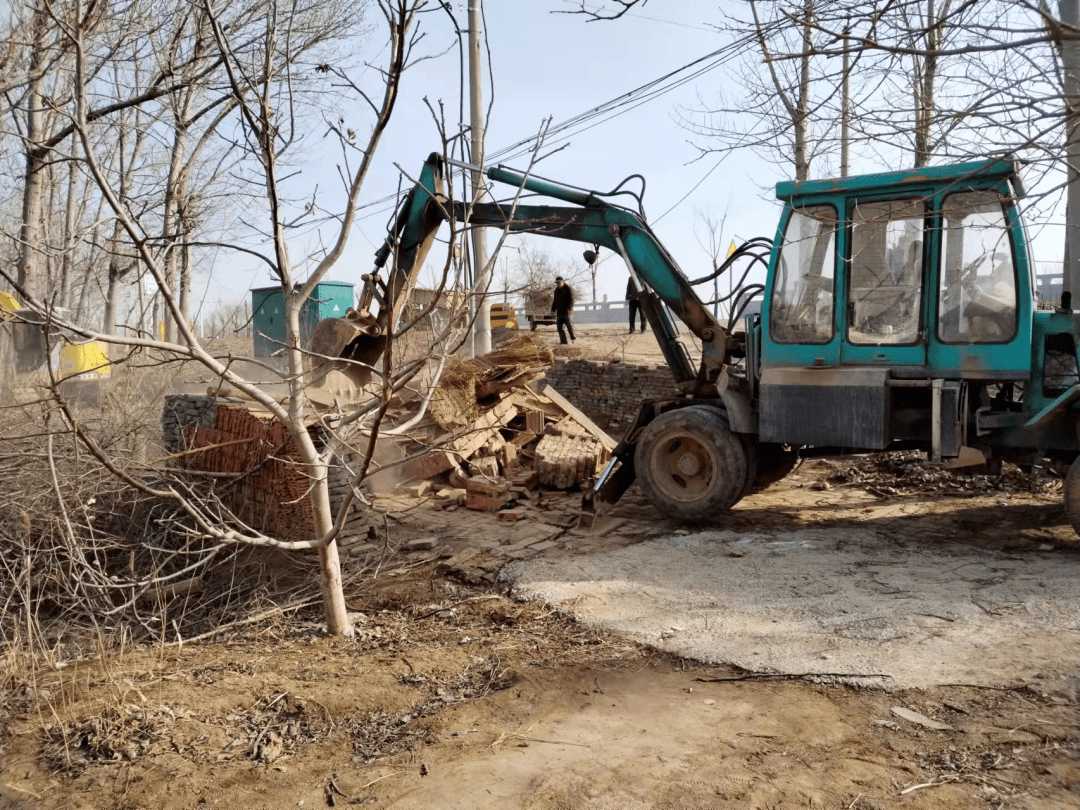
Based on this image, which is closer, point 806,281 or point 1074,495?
point 1074,495

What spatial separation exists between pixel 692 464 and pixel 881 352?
1.89 metres

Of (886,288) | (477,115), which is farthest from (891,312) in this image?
(477,115)

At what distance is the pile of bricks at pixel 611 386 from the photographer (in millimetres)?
13797

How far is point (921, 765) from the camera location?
11.2 ft

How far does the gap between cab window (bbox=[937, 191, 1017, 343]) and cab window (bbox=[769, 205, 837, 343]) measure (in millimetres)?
834

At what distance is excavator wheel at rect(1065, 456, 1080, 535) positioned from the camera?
6.15 metres

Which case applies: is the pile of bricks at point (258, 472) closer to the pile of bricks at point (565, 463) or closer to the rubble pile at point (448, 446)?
A: the rubble pile at point (448, 446)

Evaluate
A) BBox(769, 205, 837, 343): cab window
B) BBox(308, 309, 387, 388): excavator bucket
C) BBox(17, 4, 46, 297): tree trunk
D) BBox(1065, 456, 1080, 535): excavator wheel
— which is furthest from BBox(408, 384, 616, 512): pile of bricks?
BBox(17, 4, 46, 297): tree trunk

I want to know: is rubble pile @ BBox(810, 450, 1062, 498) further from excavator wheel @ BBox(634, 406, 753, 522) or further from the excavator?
excavator wheel @ BBox(634, 406, 753, 522)

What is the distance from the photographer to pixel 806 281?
7.07 m

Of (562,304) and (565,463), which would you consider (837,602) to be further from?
(562,304)

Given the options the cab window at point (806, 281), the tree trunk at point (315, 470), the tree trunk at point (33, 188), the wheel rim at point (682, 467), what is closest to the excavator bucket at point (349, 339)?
the wheel rim at point (682, 467)

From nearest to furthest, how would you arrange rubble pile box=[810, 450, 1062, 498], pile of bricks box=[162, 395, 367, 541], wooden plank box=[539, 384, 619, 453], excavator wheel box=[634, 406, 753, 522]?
pile of bricks box=[162, 395, 367, 541] < excavator wheel box=[634, 406, 753, 522] < rubble pile box=[810, 450, 1062, 498] < wooden plank box=[539, 384, 619, 453]

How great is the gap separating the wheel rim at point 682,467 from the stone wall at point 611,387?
218 inches
